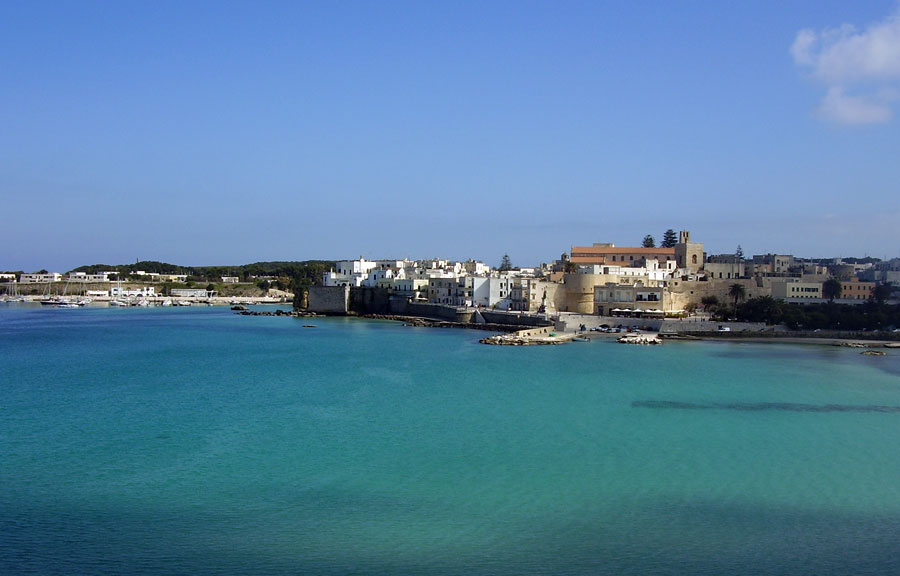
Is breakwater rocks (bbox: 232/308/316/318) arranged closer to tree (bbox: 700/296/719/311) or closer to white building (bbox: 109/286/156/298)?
white building (bbox: 109/286/156/298)

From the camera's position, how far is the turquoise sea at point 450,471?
→ 25.8ft

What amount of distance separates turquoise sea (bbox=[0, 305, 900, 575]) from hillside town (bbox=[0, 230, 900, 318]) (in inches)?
615

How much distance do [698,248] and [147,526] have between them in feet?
142

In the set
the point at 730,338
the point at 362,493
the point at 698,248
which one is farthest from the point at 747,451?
the point at 698,248

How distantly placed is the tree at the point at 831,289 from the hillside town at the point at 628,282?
5 centimetres

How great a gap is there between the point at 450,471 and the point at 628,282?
98.7 ft

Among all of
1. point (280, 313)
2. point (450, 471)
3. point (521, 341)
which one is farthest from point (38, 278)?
point (450, 471)

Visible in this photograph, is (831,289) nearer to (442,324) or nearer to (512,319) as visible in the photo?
(512,319)

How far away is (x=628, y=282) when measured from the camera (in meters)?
39.2

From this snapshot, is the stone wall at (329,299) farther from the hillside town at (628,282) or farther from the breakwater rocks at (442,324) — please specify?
the breakwater rocks at (442,324)

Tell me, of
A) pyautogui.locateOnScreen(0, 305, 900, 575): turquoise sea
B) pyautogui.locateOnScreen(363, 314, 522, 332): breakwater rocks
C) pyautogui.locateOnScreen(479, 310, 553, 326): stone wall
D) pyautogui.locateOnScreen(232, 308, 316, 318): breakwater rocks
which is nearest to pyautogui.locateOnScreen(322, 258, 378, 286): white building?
pyautogui.locateOnScreen(232, 308, 316, 318): breakwater rocks

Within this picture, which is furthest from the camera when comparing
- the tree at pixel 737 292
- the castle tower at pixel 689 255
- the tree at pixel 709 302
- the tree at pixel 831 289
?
the castle tower at pixel 689 255

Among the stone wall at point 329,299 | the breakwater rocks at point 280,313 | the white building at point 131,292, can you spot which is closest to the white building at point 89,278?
the white building at point 131,292

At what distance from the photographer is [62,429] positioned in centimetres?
1332
